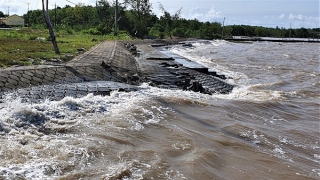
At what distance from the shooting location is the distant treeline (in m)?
47.8

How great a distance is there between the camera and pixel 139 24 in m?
47.4

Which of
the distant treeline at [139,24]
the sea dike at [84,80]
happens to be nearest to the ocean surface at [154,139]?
the sea dike at [84,80]

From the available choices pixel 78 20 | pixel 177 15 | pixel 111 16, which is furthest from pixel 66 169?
pixel 78 20

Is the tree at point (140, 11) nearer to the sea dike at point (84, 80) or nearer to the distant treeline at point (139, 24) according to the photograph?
the distant treeline at point (139, 24)

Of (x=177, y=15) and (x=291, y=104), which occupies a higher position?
(x=177, y=15)

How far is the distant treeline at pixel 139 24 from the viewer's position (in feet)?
157

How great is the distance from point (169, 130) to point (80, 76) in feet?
15.3

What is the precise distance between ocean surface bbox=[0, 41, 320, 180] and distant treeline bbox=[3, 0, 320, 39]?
34016 mm

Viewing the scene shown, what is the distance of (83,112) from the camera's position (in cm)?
704

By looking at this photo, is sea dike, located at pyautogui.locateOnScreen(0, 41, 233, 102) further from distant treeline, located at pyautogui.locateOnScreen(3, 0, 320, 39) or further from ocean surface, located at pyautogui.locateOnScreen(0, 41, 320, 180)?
distant treeline, located at pyautogui.locateOnScreen(3, 0, 320, 39)

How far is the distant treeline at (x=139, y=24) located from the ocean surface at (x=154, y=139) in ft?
112

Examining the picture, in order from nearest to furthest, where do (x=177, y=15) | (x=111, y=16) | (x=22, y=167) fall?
(x=22, y=167)
(x=111, y=16)
(x=177, y=15)

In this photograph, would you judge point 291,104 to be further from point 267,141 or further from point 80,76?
point 80,76

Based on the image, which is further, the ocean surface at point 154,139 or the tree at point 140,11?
the tree at point 140,11
